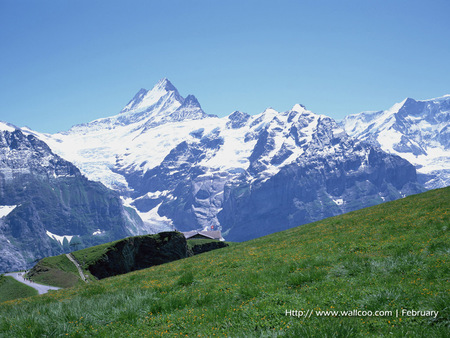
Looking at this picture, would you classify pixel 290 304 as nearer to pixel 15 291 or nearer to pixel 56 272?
pixel 15 291

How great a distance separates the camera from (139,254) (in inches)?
3391

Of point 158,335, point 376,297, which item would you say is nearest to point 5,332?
point 158,335

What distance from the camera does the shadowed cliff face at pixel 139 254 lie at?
8081 cm

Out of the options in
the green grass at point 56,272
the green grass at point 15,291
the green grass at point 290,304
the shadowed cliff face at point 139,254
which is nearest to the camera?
the green grass at point 290,304

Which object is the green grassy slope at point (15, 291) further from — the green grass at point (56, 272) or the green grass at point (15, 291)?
the green grass at point (56, 272)

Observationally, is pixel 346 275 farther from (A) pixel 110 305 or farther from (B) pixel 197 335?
(A) pixel 110 305

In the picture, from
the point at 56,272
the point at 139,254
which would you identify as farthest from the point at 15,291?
the point at 139,254

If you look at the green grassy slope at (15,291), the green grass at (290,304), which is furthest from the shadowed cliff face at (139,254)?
the green grass at (290,304)

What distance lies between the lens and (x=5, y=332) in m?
11.6

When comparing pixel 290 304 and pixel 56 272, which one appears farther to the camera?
pixel 56 272

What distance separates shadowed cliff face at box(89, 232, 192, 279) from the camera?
8081cm

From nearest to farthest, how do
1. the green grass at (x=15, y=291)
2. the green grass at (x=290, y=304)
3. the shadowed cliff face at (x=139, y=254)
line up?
1. the green grass at (x=290, y=304)
2. the green grass at (x=15, y=291)
3. the shadowed cliff face at (x=139, y=254)

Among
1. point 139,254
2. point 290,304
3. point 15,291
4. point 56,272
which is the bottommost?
point 290,304

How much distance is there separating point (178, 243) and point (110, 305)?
7866cm
